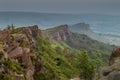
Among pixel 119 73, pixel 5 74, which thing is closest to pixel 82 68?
pixel 5 74

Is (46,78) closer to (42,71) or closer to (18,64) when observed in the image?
(42,71)

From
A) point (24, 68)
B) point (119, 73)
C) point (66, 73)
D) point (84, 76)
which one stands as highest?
point (119, 73)

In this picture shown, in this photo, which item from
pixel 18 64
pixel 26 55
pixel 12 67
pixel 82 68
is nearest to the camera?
pixel 12 67

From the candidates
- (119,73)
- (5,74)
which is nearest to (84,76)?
(5,74)

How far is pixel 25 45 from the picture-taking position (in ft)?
391

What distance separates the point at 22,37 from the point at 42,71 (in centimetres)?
1351

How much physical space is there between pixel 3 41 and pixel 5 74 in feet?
77.2

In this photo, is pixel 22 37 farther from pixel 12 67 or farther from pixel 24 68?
pixel 12 67

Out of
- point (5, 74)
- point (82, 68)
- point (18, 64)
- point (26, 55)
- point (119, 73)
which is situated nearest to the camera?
point (119, 73)

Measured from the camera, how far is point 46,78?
119750 millimetres

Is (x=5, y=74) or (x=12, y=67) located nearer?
(x=5, y=74)

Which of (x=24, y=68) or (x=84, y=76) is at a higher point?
(x=24, y=68)

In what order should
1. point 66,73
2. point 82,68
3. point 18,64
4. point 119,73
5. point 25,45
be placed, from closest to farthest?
point 119,73, point 18,64, point 25,45, point 82,68, point 66,73

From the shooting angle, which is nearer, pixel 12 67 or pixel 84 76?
pixel 12 67
